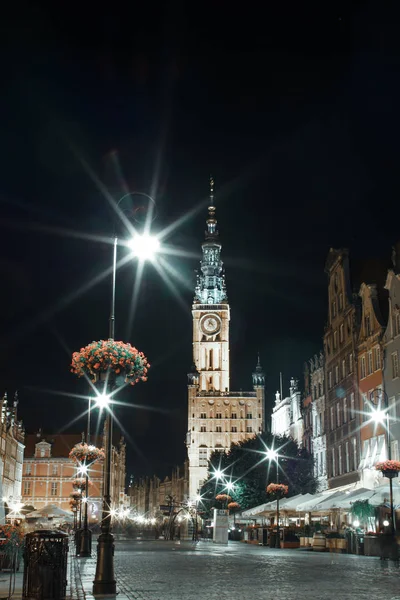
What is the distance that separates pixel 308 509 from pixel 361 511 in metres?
6.09

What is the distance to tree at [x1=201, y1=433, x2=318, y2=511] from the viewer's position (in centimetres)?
7488

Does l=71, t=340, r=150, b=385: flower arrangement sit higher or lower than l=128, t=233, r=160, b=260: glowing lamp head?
lower

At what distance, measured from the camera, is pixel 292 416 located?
93625 millimetres

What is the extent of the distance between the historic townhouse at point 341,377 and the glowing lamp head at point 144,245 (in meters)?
32.3

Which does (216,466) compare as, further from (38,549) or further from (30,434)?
(38,549)

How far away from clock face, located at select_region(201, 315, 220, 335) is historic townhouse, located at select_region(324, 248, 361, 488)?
3973 inches

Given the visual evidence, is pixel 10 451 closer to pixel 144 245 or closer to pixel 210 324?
pixel 144 245

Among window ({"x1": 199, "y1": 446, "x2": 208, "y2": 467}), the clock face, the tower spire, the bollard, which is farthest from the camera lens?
the tower spire

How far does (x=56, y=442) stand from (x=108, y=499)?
96.3 metres

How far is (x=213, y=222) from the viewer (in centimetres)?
17550

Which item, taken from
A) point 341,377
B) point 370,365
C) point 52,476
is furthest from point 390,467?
point 52,476

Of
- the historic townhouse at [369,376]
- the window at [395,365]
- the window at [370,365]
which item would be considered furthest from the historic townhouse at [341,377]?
the window at [395,365]

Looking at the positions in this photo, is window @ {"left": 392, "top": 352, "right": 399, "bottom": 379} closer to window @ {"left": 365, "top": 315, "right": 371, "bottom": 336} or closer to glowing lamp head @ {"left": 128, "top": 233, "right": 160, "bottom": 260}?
window @ {"left": 365, "top": 315, "right": 371, "bottom": 336}

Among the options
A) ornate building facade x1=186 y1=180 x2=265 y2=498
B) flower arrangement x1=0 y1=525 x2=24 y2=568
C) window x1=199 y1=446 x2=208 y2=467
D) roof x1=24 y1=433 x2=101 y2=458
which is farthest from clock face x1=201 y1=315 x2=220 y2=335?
flower arrangement x1=0 y1=525 x2=24 y2=568
